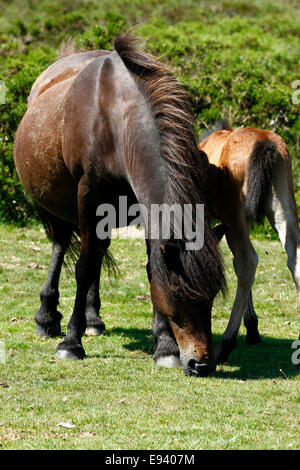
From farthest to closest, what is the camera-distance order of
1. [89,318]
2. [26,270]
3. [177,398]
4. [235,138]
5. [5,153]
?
1. [5,153]
2. [26,270]
3. [89,318]
4. [235,138]
5. [177,398]

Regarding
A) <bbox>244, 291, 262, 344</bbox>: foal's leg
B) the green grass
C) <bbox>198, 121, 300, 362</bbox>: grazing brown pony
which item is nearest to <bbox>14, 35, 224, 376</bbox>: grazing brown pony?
the green grass

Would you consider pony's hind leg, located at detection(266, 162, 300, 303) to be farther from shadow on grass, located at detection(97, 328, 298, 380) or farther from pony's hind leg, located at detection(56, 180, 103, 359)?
pony's hind leg, located at detection(56, 180, 103, 359)

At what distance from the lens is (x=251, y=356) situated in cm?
637

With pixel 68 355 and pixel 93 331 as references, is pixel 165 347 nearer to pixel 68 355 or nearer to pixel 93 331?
pixel 68 355

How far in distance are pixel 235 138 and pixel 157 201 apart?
120cm

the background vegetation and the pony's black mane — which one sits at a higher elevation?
the pony's black mane

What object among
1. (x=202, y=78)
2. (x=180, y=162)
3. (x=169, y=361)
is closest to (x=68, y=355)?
Result: (x=169, y=361)

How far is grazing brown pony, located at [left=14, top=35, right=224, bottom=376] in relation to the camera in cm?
513

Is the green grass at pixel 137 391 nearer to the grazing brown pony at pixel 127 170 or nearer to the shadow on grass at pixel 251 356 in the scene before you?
the shadow on grass at pixel 251 356

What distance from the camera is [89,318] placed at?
7250 mm

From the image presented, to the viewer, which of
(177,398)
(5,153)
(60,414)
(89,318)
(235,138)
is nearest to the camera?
(60,414)

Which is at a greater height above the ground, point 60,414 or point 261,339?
point 60,414
